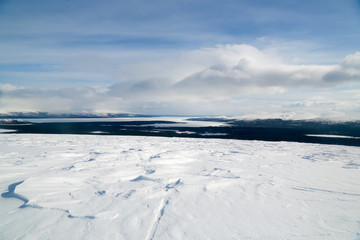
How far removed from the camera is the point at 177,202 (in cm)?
471

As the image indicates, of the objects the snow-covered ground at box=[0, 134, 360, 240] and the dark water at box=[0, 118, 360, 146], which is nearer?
the snow-covered ground at box=[0, 134, 360, 240]

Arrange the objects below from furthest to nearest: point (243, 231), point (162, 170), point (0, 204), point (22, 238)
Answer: point (162, 170) < point (0, 204) < point (243, 231) < point (22, 238)

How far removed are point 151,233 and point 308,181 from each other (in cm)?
545

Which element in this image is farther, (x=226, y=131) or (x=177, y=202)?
(x=226, y=131)

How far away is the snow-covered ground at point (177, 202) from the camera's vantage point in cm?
360

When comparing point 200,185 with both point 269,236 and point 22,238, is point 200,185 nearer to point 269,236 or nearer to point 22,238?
point 269,236

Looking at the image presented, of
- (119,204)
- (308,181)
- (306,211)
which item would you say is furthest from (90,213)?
(308,181)

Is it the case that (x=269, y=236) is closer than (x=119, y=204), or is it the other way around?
(x=269, y=236)

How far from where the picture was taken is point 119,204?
4547 mm

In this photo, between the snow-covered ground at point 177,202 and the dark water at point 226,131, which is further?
the dark water at point 226,131

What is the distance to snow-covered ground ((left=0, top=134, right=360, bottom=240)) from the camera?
3.60m

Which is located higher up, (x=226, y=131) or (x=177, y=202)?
(x=226, y=131)

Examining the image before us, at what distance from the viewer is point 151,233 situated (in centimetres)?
350

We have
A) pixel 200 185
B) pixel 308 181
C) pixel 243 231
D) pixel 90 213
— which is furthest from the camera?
pixel 308 181
